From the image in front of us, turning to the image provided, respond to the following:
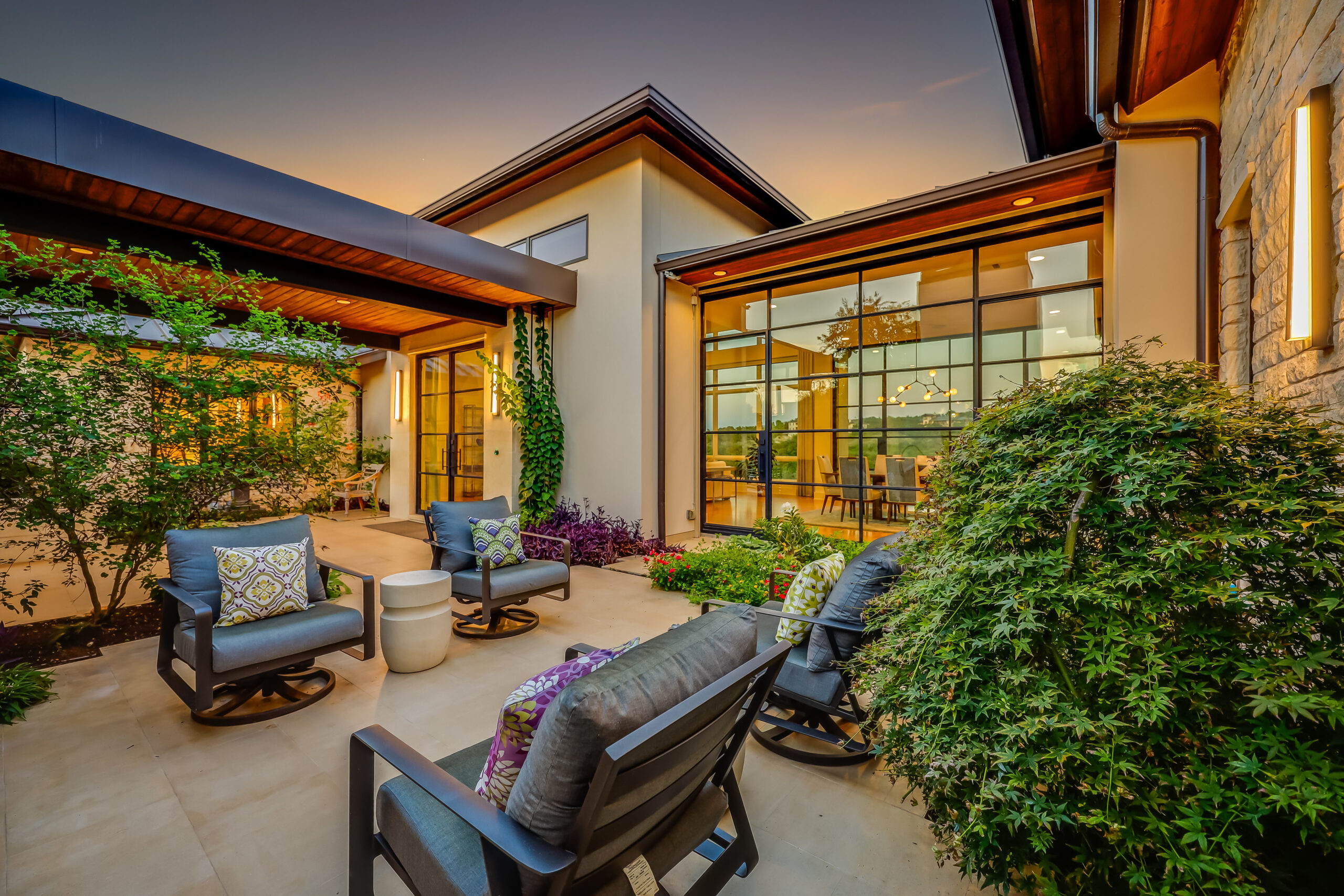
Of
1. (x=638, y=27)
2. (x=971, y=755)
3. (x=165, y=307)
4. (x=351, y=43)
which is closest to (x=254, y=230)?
(x=165, y=307)

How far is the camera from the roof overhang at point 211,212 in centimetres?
323

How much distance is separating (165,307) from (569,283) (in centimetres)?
412

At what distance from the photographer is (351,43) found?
4844 millimetres

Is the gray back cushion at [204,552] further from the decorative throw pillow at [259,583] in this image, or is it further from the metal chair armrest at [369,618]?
the metal chair armrest at [369,618]

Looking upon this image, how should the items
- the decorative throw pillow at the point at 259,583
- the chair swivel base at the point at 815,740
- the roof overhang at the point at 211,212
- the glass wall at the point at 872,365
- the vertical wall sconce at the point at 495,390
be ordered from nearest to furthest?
the chair swivel base at the point at 815,740, the decorative throw pillow at the point at 259,583, the roof overhang at the point at 211,212, the glass wall at the point at 872,365, the vertical wall sconce at the point at 495,390

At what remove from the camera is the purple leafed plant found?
5.65 m

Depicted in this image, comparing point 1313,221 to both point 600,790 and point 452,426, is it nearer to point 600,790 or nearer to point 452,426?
point 600,790

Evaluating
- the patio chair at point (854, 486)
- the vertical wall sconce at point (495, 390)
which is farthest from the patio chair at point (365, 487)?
the patio chair at point (854, 486)

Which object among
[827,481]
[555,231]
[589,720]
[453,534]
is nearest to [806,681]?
[589,720]

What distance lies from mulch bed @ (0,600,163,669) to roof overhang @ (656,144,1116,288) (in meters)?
5.81

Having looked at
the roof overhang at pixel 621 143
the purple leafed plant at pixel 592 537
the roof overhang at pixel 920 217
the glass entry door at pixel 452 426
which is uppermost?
the roof overhang at pixel 621 143

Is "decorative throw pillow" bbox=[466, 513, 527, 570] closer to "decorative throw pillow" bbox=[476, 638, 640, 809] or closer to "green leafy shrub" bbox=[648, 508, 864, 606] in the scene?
"green leafy shrub" bbox=[648, 508, 864, 606]

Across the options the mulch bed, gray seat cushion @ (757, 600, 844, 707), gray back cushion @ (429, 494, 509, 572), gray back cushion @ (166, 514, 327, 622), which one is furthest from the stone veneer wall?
the mulch bed

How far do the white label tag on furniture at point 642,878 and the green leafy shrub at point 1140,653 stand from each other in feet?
2.21
